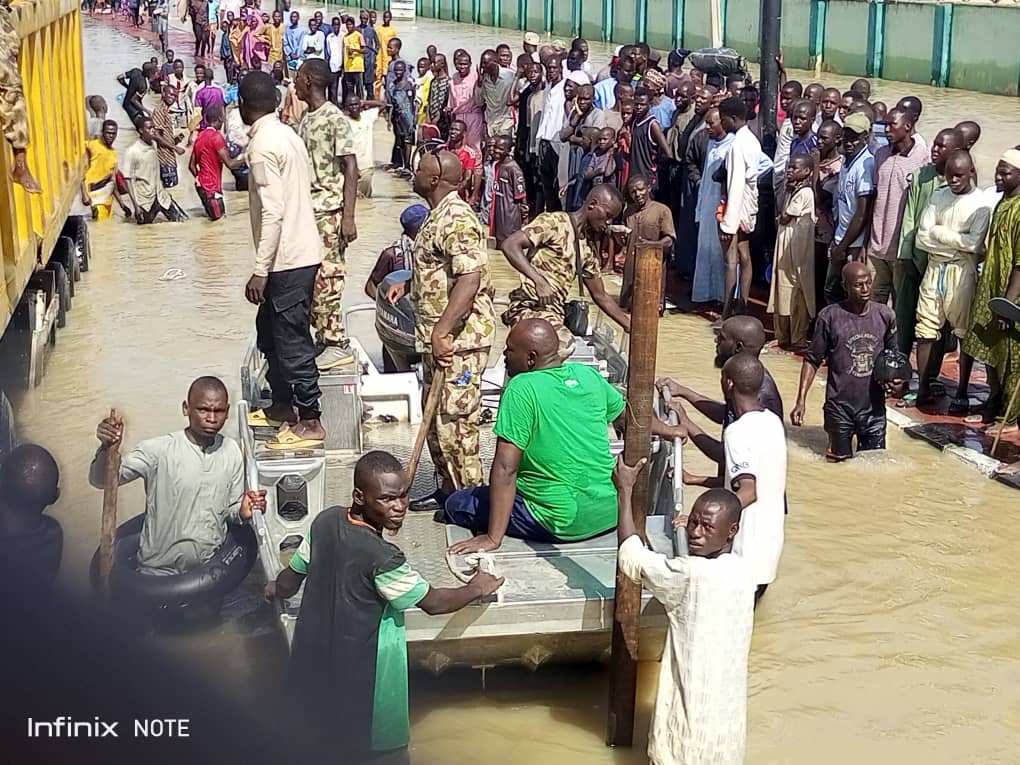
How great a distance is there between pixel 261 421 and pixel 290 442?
1.12 ft

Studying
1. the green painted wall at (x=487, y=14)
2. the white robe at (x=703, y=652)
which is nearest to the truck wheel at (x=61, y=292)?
the white robe at (x=703, y=652)

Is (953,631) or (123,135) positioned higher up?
(123,135)

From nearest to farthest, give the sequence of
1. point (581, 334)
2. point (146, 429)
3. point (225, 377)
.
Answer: point (581, 334) < point (146, 429) < point (225, 377)

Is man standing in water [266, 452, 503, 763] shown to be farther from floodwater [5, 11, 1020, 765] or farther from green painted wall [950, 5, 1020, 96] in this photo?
green painted wall [950, 5, 1020, 96]

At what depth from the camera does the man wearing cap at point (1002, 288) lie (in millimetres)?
7672

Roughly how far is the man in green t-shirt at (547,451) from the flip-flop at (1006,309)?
9.79ft

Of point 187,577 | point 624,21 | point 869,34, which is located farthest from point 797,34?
point 187,577

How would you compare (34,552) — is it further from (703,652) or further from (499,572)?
(703,652)

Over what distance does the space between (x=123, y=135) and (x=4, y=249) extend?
16.0m

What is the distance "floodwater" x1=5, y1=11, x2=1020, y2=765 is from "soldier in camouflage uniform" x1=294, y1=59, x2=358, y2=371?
1517mm

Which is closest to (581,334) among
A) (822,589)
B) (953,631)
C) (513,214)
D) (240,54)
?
(822,589)

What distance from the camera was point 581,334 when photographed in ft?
26.3

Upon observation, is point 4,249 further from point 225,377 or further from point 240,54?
point 240,54

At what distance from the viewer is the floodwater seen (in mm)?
5203
